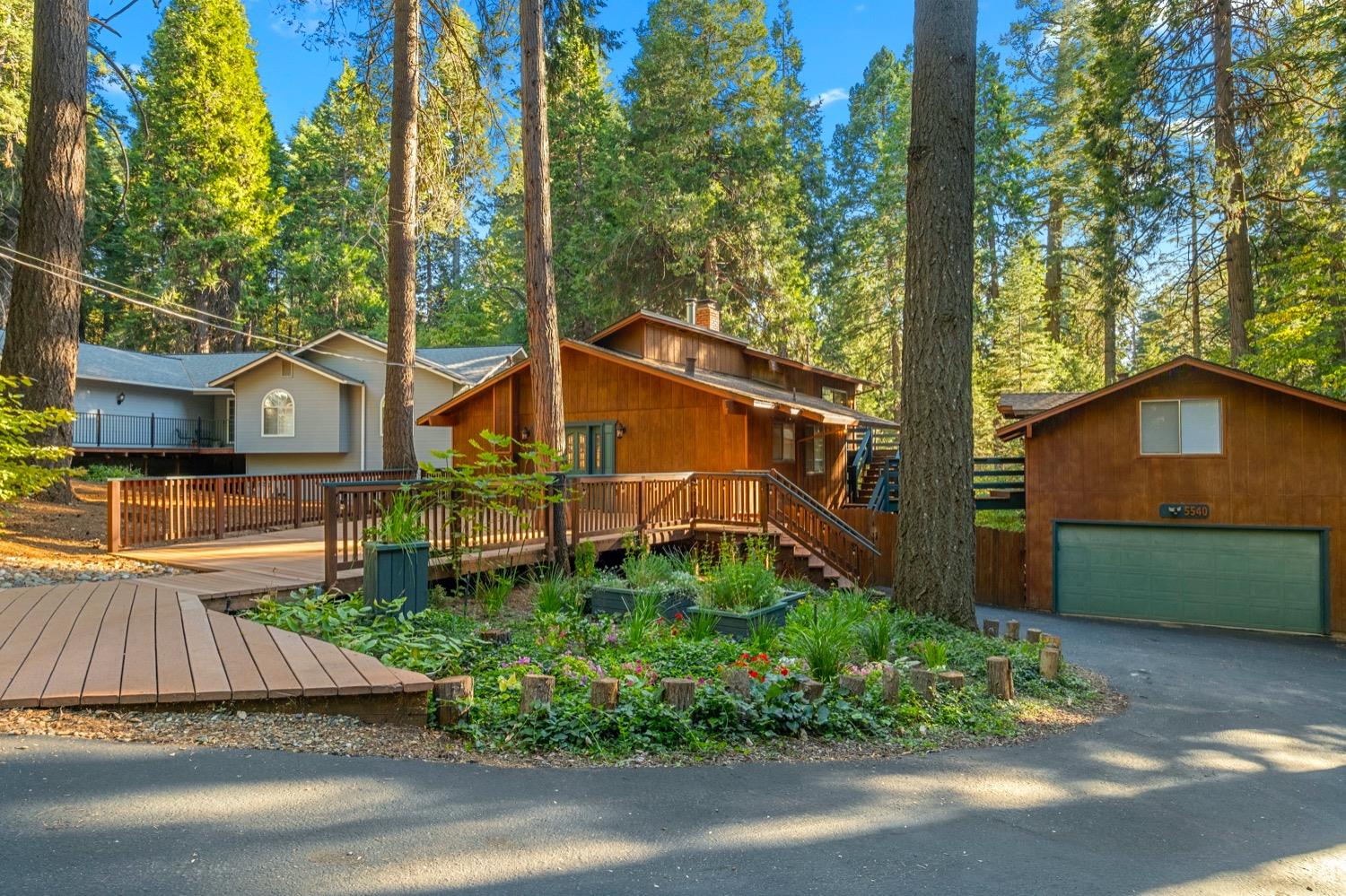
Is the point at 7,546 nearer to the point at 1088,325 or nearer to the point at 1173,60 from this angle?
the point at 1173,60

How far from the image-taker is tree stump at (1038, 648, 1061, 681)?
6.48 metres

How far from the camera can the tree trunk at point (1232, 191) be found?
1517 centimetres

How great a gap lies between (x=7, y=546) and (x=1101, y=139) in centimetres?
1996

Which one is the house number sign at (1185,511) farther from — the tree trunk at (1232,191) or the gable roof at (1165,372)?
the tree trunk at (1232,191)

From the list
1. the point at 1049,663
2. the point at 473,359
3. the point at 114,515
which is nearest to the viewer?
the point at 1049,663

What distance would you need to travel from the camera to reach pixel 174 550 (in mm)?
8953

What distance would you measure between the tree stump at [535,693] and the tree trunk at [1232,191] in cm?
1664

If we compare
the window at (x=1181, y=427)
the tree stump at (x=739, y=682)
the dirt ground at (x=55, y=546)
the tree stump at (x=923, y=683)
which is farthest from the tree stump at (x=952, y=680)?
the window at (x=1181, y=427)

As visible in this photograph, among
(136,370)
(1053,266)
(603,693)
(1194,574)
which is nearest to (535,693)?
(603,693)

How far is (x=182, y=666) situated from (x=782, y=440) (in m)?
14.6

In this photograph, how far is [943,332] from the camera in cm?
792

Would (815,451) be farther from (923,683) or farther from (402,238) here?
(923,683)

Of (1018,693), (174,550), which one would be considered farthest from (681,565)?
(174,550)

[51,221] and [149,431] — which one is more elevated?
[51,221]
